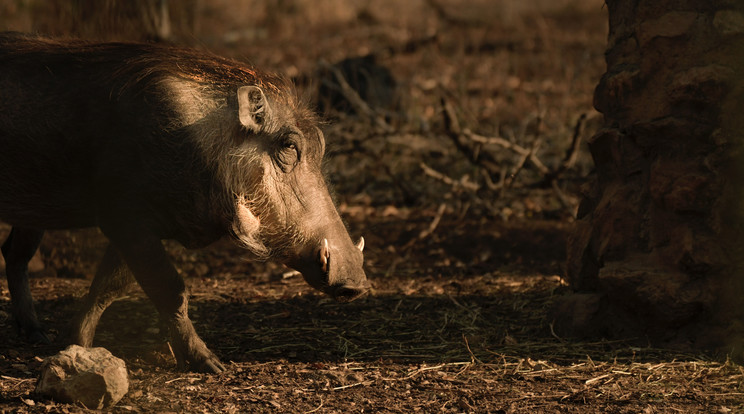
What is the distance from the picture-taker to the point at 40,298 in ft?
17.2

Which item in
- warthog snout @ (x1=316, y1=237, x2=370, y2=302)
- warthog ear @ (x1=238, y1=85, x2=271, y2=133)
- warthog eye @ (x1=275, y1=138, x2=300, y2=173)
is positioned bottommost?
warthog snout @ (x1=316, y1=237, x2=370, y2=302)

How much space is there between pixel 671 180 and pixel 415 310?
5.25ft

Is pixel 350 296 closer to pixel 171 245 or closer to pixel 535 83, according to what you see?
pixel 171 245

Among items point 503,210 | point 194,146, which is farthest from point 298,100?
point 503,210

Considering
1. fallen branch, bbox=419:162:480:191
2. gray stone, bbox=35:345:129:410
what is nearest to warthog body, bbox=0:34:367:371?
gray stone, bbox=35:345:129:410

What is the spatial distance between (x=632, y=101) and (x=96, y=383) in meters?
2.69

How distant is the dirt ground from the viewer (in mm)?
3709

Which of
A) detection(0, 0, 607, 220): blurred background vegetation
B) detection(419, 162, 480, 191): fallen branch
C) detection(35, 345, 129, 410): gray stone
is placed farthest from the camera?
detection(0, 0, 607, 220): blurred background vegetation

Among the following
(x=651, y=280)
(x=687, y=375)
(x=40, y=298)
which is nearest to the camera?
(x=687, y=375)

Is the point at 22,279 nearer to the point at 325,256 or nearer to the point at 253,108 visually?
the point at 253,108

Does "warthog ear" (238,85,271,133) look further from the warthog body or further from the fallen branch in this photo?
the fallen branch

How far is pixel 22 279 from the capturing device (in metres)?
4.66

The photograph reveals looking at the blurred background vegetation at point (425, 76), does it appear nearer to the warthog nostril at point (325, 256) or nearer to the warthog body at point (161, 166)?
the warthog body at point (161, 166)

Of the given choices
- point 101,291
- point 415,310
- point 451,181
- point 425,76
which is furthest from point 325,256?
point 425,76
